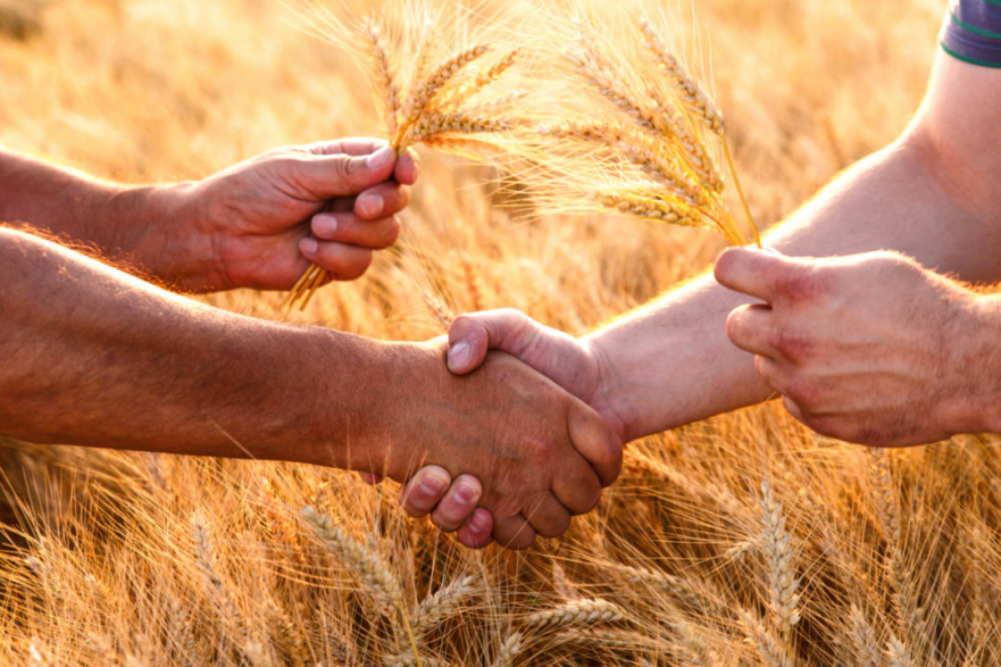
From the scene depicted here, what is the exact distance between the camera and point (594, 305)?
2.39 metres

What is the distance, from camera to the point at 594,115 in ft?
5.70

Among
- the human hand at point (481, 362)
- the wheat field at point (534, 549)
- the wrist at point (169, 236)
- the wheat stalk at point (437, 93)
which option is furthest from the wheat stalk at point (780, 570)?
the wrist at point (169, 236)

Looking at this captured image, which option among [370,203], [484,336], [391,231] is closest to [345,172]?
[370,203]

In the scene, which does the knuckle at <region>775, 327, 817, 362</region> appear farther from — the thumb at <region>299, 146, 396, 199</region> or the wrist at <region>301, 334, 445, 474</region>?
the thumb at <region>299, 146, 396, 199</region>

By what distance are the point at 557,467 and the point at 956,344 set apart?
0.80 metres

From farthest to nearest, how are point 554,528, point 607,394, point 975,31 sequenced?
point 607,394, point 554,528, point 975,31

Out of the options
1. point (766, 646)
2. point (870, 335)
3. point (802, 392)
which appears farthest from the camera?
point (802, 392)

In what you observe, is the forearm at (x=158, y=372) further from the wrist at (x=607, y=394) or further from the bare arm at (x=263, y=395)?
the wrist at (x=607, y=394)

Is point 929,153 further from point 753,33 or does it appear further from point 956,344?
point 753,33

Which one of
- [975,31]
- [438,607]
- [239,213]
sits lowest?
[438,607]

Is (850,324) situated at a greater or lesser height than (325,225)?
lesser

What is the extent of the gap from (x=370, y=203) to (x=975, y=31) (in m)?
1.35

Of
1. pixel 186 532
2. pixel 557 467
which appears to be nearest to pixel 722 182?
pixel 557 467

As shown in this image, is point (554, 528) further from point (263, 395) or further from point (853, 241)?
point (853, 241)
